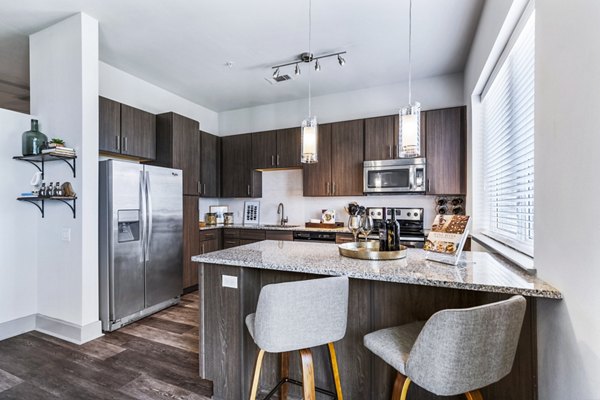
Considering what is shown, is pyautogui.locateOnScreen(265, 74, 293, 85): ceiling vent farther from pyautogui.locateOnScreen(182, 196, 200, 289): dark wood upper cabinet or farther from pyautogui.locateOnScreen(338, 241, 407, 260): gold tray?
pyautogui.locateOnScreen(338, 241, 407, 260): gold tray

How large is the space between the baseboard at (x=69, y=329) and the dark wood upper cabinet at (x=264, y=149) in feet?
9.42

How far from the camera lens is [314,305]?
1.34 meters

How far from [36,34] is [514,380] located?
4.73m

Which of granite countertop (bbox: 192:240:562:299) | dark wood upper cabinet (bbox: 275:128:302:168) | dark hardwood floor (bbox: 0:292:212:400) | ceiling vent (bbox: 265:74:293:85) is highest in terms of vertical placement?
ceiling vent (bbox: 265:74:293:85)

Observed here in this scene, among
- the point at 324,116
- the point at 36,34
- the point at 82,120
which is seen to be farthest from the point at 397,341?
the point at 36,34

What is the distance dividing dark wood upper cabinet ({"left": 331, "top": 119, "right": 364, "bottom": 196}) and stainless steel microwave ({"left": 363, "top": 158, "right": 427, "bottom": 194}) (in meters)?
A: 0.14

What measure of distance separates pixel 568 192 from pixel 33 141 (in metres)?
3.89

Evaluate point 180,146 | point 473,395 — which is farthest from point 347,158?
point 473,395

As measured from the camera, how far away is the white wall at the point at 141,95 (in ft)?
11.9

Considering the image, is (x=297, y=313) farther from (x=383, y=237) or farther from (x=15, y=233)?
(x=15, y=233)

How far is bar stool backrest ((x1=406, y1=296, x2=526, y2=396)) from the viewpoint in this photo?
1.03 meters

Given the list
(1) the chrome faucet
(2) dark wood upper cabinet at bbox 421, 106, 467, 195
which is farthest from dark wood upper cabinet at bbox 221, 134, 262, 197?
(2) dark wood upper cabinet at bbox 421, 106, 467, 195

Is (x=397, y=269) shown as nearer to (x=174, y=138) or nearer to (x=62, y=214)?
(x=62, y=214)

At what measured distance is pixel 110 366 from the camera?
232 cm
